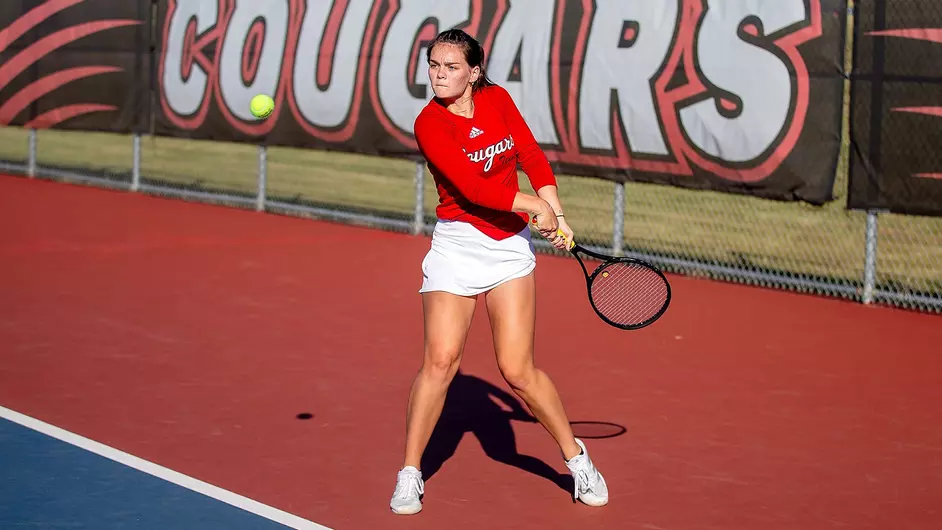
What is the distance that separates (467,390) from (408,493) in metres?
2.49

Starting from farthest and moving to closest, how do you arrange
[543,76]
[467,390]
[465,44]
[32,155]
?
[32,155]
[543,76]
[467,390]
[465,44]

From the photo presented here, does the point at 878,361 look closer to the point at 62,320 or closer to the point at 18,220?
the point at 62,320

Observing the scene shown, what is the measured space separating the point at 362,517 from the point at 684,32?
25.5 feet

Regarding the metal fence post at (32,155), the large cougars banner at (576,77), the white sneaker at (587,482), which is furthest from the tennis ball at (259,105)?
the metal fence post at (32,155)

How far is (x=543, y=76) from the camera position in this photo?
13.8 metres

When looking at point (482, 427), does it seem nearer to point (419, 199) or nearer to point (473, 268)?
point (473, 268)

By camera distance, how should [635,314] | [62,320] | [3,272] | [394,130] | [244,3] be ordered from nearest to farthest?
1. [635,314]
2. [62,320]
3. [3,272]
4. [394,130]
5. [244,3]

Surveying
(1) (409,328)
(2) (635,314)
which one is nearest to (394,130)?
(1) (409,328)

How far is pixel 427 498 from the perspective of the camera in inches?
248

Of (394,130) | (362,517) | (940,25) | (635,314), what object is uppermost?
(940,25)

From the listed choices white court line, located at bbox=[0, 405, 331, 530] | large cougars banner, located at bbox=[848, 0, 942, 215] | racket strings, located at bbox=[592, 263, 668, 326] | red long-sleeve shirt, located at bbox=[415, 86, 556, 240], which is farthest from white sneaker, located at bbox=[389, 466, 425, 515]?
large cougars banner, located at bbox=[848, 0, 942, 215]

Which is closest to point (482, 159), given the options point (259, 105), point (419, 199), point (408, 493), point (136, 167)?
point (408, 493)

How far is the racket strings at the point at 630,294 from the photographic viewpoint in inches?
291

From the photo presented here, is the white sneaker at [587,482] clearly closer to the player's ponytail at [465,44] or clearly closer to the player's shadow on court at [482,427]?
the player's shadow on court at [482,427]
